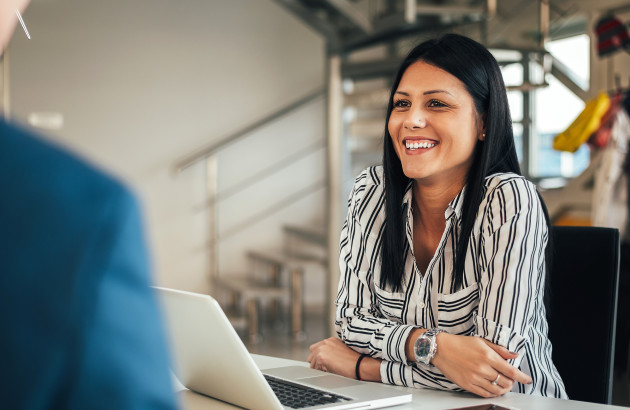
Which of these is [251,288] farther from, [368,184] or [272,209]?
[368,184]

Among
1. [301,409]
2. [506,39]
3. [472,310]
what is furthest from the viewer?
[506,39]

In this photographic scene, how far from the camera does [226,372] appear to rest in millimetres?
1094

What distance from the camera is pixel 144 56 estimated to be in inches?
242

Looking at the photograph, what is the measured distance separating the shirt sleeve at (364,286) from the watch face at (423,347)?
4 centimetres

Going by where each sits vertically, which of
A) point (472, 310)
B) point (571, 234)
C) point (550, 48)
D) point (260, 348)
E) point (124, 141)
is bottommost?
point (260, 348)

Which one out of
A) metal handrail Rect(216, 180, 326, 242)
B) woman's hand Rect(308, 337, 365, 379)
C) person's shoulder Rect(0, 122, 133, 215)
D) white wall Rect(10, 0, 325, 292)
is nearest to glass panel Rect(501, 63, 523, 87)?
white wall Rect(10, 0, 325, 292)

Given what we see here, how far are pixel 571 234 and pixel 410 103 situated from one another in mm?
483

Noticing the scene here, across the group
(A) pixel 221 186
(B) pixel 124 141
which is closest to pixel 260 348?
(A) pixel 221 186

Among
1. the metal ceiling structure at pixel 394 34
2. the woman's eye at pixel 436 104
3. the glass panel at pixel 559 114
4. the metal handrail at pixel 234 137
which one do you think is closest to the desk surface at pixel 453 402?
the woman's eye at pixel 436 104

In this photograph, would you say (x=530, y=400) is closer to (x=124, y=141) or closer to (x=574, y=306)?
(x=574, y=306)

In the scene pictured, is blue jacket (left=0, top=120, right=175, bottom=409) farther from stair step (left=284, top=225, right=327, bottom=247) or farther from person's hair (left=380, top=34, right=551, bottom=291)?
stair step (left=284, top=225, right=327, bottom=247)

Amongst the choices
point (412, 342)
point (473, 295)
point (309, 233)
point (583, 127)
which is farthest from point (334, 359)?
point (309, 233)

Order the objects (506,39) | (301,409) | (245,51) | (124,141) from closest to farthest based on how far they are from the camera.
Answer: (301,409) → (506,39) → (124,141) → (245,51)

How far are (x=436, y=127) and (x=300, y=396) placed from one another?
77 centimetres
